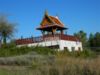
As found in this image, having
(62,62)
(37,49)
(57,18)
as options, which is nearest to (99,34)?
(57,18)

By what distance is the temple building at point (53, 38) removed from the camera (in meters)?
53.8

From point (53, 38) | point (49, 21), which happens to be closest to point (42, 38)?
point (53, 38)

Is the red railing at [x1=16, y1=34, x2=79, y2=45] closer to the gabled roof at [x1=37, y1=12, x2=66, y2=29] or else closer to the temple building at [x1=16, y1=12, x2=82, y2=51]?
the temple building at [x1=16, y1=12, x2=82, y2=51]

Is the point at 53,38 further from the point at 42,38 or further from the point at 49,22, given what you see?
the point at 49,22

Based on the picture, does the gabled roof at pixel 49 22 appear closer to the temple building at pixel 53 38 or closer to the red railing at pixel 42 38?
the temple building at pixel 53 38

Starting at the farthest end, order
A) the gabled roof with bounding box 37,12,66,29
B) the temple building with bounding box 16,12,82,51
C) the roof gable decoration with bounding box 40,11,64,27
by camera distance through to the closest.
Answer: the roof gable decoration with bounding box 40,11,64,27 → the gabled roof with bounding box 37,12,66,29 → the temple building with bounding box 16,12,82,51

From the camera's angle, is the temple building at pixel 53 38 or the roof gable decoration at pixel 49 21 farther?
the roof gable decoration at pixel 49 21

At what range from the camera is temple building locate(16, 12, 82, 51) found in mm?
53750

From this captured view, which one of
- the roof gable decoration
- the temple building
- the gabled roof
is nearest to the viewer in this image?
the temple building

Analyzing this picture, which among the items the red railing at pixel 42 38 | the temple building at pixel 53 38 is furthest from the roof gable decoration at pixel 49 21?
the red railing at pixel 42 38

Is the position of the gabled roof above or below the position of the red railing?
above

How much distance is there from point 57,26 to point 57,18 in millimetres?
4608

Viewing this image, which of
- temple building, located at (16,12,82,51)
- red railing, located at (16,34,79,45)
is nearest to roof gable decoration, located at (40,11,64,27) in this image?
temple building, located at (16,12,82,51)

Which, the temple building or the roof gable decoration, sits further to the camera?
the roof gable decoration
